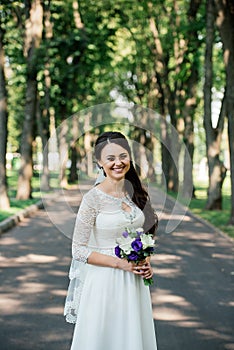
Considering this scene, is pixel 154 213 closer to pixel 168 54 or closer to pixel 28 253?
pixel 28 253

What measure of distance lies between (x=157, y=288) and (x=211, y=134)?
12.2 m

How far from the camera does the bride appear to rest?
4223 millimetres

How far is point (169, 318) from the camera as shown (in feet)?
24.7

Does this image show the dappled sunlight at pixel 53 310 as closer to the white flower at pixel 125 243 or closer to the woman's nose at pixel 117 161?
the white flower at pixel 125 243

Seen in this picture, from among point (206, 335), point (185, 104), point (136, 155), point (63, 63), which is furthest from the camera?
point (63, 63)

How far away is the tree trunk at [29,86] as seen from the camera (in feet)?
76.3

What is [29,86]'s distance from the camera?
23531 millimetres

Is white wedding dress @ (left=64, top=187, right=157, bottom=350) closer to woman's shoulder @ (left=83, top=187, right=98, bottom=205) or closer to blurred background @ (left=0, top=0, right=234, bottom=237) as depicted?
woman's shoulder @ (left=83, top=187, right=98, bottom=205)

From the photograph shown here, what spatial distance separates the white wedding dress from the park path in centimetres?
17

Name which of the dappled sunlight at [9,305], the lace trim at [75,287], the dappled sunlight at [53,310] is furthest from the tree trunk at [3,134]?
the lace trim at [75,287]

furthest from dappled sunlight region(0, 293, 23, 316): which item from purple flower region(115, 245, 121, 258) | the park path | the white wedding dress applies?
purple flower region(115, 245, 121, 258)

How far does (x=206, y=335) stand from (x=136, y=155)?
2847 millimetres

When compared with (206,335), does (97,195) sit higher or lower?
higher

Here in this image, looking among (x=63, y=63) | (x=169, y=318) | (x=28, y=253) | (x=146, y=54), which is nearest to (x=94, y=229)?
(x=169, y=318)
